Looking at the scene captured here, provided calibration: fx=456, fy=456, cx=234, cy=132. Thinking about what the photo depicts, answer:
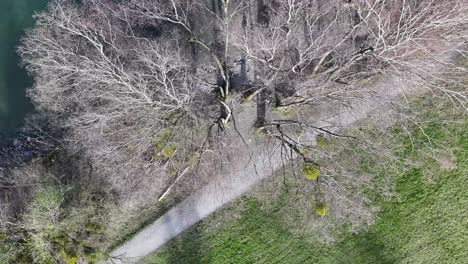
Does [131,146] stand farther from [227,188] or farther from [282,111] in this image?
[282,111]

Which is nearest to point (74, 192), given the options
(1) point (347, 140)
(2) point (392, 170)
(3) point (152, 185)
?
(3) point (152, 185)

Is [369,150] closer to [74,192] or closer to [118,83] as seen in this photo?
[118,83]

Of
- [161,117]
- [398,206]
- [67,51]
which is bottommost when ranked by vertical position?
[398,206]

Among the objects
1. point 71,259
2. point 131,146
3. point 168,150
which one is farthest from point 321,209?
point 71,259

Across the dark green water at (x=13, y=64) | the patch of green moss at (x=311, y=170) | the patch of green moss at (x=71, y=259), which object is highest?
the dark green water at (x=13, y=64)

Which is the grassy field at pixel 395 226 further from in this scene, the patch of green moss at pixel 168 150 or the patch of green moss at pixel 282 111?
the patch of green moss at pixel 168 150

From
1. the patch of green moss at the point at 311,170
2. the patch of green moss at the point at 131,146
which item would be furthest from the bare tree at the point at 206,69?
the patch of green moss at the point at 311,170

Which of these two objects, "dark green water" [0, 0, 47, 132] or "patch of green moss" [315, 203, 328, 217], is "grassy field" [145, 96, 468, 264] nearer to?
"patch of green moss" [315, 203, 328, 217]
